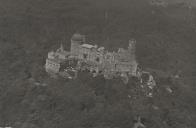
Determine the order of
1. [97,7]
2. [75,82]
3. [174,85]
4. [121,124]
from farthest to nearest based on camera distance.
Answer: [97,7] < [174,85] < [75,82] < [121,124]

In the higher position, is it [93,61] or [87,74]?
[93,61]

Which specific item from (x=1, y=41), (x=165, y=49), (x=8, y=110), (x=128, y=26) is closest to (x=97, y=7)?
(x=128, y=26)

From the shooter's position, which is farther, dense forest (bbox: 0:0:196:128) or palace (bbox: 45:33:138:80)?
palace (bbox: 45:33:138:80)

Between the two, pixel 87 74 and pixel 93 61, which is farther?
pixel 93 61

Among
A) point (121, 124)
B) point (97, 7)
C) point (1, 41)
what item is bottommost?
point (121, 124)

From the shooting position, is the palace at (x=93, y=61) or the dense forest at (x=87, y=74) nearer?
the dense forest at (x=87, y=74)

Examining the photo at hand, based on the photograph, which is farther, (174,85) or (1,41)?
(1,41)

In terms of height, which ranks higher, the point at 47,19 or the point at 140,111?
the point at 47,19

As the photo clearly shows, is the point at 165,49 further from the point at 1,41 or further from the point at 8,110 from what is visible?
the point at 8,110
